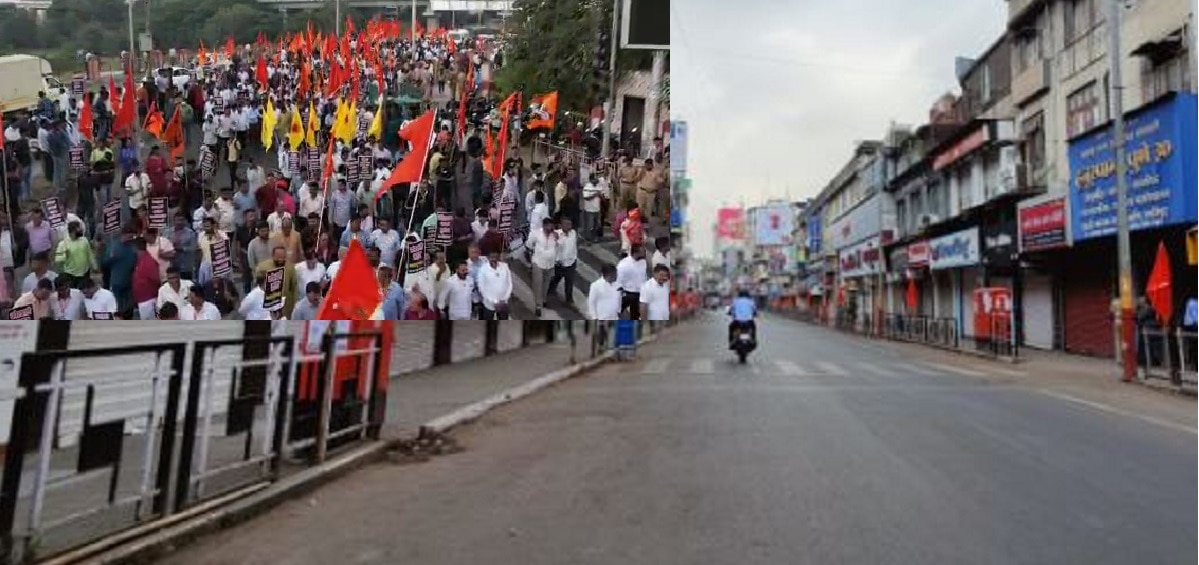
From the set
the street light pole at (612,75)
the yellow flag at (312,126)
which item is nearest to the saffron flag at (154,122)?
the yellow flag at (312,126)

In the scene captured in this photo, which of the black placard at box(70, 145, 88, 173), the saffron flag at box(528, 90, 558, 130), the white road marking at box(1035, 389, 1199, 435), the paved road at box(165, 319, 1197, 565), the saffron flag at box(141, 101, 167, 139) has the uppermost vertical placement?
the saffron flag at box(528, 90, 558, 130)

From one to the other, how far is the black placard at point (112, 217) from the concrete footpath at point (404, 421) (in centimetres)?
162

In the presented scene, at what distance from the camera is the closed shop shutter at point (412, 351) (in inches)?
701

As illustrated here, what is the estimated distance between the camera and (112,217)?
6.09m

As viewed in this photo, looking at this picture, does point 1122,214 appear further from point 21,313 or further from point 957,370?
point 21,313

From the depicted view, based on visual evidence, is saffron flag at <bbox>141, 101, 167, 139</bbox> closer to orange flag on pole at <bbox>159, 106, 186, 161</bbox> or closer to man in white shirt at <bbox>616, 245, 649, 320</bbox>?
orange flag on pole at <bbox>159, 106, 186, 161</bbox>

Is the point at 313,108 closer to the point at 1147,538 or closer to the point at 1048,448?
the point at 1147,538

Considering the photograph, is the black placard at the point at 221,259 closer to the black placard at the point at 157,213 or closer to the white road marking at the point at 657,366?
the black placard at the point at 157,213

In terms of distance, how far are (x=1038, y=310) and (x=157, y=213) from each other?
30331mm

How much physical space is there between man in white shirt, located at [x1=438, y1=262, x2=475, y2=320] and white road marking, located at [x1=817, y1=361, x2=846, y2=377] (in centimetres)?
1335

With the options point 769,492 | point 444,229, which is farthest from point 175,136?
point 769,492

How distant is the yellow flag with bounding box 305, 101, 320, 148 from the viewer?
6.64m

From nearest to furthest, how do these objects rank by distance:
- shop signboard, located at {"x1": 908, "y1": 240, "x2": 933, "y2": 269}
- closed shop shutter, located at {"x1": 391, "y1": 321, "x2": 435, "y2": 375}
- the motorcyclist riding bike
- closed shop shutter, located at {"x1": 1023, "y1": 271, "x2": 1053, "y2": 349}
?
closed shop shutter, located at {"x1": 391, "y1": 321, "x2": 435, "y2": 375} < the motorcyclist riding bike < closed shop shutter, located at {"x1": 1023, "y1": 271, "x2": 1053, "y2": 349} < shop signboard, located at {"x1": 908, "y1": 240, "x2": 933, "y2": 269}

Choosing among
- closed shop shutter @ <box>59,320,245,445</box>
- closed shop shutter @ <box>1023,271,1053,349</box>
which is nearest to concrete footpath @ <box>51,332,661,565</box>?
closed shop shutter @ <box>59,320,245,445</box>
